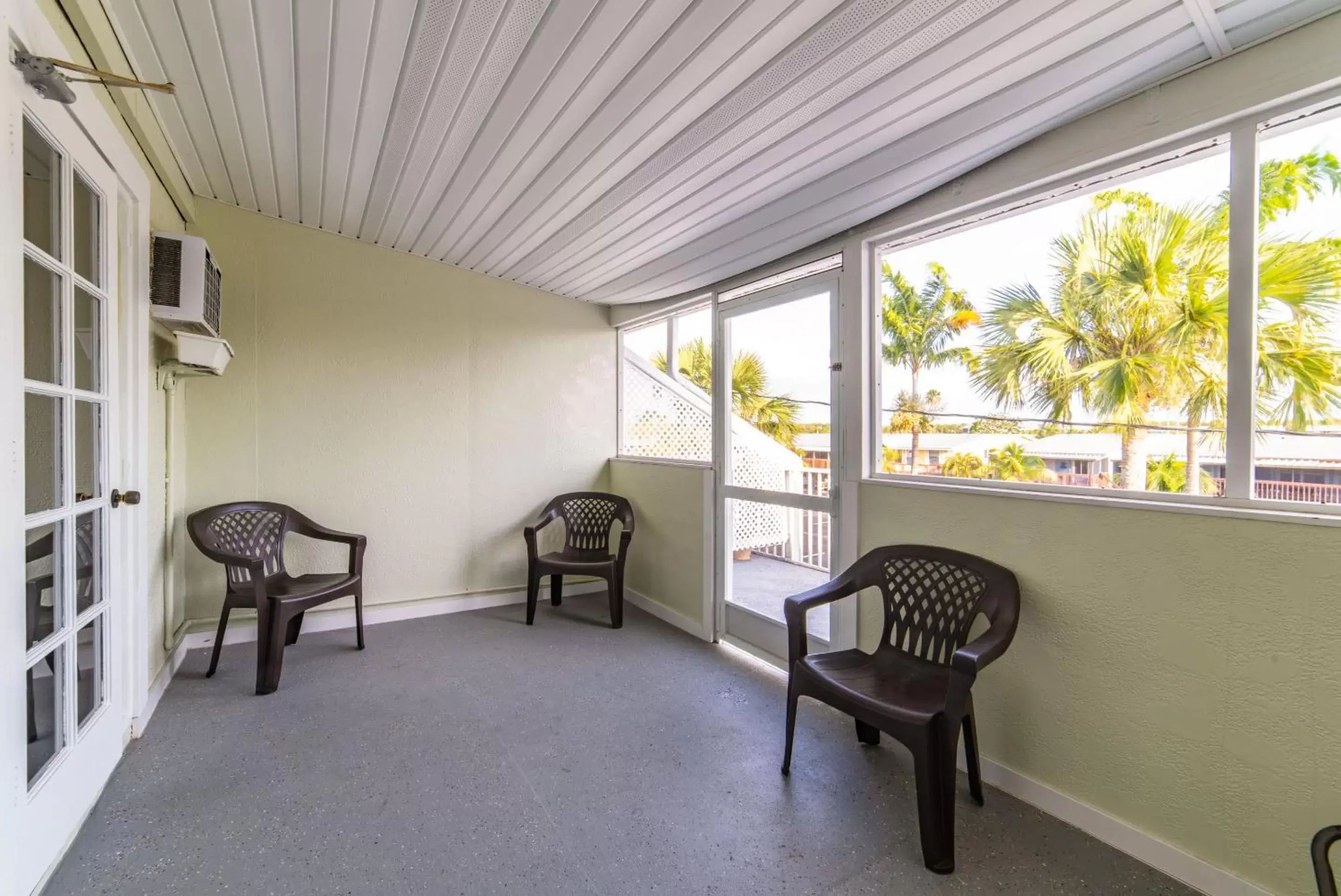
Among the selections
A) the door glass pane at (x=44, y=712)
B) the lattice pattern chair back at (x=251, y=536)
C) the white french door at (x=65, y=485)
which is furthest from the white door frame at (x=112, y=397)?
the lattice pattern chair back at (x=251, y=536)

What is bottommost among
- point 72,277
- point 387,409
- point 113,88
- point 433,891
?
point 433,891

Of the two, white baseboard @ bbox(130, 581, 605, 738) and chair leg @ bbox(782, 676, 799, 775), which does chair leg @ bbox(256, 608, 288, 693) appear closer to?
white baseboard @ bbox(130, 581, 605, 738)

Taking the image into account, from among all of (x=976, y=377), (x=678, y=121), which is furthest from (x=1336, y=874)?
(x=678, y=121)

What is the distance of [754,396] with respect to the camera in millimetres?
3357

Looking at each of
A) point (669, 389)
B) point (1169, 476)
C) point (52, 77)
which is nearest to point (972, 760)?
point (1169, 476)

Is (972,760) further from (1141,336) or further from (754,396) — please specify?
(754,396)

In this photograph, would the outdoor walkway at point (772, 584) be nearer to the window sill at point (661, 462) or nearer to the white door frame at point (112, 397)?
the window sill at point (661, 462)

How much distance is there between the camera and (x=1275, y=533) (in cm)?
149

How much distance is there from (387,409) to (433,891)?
2.96 m

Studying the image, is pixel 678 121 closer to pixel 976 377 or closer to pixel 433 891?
pixel 976 377

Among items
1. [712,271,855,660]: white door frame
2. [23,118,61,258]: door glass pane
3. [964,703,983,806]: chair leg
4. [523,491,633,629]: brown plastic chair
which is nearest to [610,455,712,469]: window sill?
[712,271,855,660]: white door frame

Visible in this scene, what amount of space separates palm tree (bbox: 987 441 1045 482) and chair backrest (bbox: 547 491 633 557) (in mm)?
2527

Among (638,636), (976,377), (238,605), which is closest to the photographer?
(976,377)

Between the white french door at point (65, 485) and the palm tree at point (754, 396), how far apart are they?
9.05 ft
